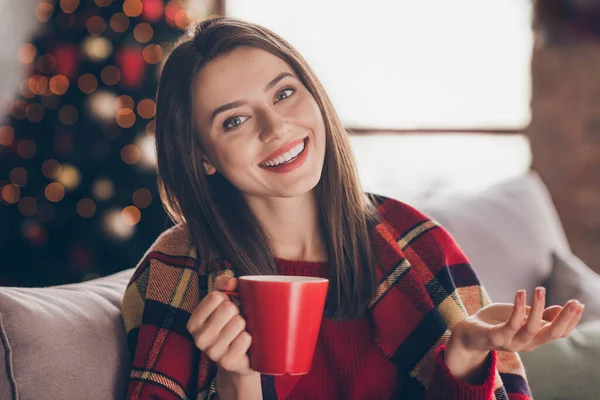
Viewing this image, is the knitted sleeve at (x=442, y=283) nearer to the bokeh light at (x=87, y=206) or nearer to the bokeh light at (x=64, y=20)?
the bokeh light at (x=87, y=206)

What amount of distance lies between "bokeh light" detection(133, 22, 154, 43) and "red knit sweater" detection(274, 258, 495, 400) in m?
2.57

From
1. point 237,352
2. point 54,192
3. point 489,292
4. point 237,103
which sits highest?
point 237,103

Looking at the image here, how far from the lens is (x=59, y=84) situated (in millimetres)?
3537

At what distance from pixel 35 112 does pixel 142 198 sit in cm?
70

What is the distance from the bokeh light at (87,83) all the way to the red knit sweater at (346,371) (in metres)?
2.57

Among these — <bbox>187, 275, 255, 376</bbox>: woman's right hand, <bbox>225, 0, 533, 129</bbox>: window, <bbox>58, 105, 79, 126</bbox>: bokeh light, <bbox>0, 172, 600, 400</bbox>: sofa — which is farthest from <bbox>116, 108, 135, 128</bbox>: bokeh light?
<bbox>187, 275, 255, 376</bbox>: woman's right hand

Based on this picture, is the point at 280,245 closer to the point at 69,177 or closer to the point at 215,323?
the point at 215,323

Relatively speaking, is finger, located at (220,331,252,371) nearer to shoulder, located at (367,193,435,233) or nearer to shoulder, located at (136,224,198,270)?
shoulder, located at (136,224,198,270)

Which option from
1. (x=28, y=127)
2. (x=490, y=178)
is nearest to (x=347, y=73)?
(x=490, y=178)

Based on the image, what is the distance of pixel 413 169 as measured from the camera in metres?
3.88

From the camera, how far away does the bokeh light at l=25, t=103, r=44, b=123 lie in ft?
11.8

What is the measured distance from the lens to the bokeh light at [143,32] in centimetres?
353

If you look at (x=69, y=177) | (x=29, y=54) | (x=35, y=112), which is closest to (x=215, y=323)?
(x=69, y=177)

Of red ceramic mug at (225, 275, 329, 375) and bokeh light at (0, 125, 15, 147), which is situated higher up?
red ceramic mug at (225, 275, 329, 375)
